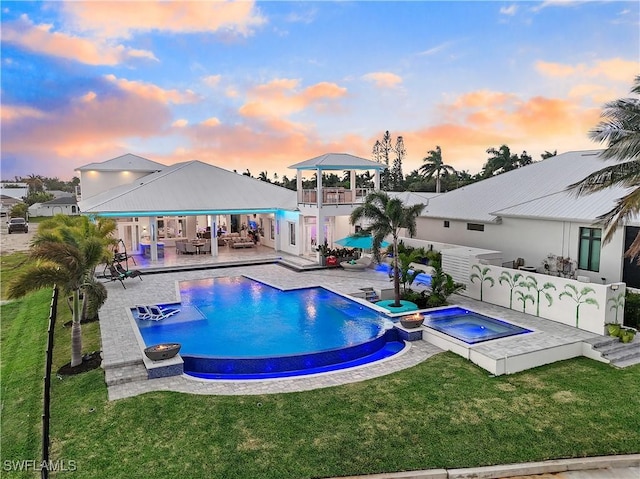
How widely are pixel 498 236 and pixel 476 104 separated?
1192cm

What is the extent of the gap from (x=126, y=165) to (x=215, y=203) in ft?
40.0

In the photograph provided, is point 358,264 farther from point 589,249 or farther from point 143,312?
point 143,312

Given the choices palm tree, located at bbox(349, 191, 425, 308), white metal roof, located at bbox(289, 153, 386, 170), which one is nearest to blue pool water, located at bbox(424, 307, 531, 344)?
palm tree, located at bbox(349, 191, 425, 308)

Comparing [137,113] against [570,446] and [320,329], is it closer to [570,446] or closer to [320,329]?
[320,329]

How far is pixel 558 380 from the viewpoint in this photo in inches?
412

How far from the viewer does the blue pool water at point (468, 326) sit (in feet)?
42.8

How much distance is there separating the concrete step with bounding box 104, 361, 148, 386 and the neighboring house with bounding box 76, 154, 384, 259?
14630mm

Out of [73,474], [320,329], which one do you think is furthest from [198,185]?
[73,474]

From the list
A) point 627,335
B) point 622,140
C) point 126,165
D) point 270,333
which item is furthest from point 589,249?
point 126,165

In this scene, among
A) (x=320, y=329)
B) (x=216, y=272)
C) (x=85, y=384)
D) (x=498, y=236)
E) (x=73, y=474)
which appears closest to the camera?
(x=73, y=474)

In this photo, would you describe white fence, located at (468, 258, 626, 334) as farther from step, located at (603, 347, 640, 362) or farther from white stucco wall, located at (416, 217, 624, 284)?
white stucco wall, located at (416, 217, 624, 284)

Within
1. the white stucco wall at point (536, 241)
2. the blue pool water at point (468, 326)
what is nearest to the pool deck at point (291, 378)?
the blue pool water at point (468, 326)

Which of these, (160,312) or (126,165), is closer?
(160,312)

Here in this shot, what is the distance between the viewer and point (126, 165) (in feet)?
114
